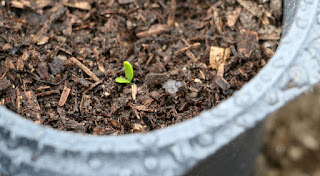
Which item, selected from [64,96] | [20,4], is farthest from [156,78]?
[20,4]

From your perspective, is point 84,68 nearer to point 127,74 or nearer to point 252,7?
point 127,74

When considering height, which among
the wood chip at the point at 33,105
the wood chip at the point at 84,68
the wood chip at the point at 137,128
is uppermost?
the wood chip at the point at 84,68

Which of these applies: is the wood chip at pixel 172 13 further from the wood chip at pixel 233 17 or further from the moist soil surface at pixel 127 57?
the wood chip at pixel 233 17

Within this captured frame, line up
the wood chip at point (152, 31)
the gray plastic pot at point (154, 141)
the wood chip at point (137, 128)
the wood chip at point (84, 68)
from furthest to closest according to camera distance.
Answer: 1. the wood chip at point (152, 31)
2. the wood chip at point (84, 68)
3. the wood chip at point (137, 128)
4. the gray plastic pot at point (154, 141)

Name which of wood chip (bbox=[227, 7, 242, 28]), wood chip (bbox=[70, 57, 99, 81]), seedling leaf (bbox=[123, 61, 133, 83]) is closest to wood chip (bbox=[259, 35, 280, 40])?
wood chip (bbox=[227, 7, 242, 28])

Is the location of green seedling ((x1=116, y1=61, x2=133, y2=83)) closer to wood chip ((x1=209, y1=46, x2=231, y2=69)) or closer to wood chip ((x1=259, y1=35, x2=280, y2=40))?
wood chip ((x1=209, y1=46, x2=231, y2=69))

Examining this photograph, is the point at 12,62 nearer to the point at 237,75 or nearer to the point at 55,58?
the point at 55,58

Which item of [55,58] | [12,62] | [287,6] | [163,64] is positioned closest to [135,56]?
[163,64]

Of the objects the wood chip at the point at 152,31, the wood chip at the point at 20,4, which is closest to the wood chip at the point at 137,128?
the wood chip at the point at 152,31
